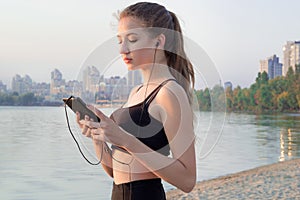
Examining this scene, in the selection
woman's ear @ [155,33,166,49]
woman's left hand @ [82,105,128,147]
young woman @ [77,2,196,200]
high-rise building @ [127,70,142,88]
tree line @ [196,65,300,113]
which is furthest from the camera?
tree line @ [196,65,300,113]

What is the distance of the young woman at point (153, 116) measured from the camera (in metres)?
1.38

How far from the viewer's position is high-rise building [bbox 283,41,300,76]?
100812 millimetres

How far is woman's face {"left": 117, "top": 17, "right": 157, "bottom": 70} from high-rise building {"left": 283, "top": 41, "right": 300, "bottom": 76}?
101 m

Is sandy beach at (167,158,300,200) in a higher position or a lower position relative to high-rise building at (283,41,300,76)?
lower

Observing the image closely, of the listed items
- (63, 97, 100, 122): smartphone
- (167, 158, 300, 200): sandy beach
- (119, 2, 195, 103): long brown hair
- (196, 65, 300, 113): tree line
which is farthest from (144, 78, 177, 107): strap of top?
(196, 65, 300, 113): tree line

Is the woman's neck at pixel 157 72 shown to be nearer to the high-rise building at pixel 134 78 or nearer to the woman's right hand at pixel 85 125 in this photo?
the high-rise building at pixel 134 78

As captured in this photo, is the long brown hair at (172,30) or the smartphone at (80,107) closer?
the smartphone at (80,107)

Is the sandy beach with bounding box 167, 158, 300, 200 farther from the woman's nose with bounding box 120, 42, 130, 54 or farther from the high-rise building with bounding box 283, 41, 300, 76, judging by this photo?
the high-rise building with bounding box 283, 41, 300, 76

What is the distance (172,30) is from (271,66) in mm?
103724

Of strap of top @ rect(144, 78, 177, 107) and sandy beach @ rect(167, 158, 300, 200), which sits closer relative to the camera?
strap of top @ rect(144, 78, 177, 107)

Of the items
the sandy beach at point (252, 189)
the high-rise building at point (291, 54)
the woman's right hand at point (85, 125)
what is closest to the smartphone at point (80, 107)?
the woman's right hand at point (85, 125)

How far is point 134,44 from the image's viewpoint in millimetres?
1470

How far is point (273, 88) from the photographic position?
7294cm

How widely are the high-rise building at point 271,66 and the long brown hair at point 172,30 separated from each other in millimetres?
101546
